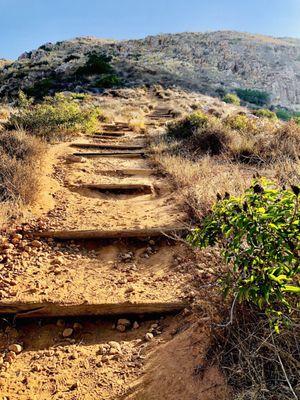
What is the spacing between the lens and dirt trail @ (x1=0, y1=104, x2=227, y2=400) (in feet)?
8.21

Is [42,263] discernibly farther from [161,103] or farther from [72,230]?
[161,103]

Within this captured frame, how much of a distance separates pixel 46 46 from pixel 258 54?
3358 centimetres

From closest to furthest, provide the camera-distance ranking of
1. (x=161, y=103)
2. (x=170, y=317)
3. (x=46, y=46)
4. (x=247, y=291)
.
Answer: (x=247, y=291)
(x=170, y=317)
(x=161, y=103)
(x=46, y=46)

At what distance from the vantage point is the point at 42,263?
385cm

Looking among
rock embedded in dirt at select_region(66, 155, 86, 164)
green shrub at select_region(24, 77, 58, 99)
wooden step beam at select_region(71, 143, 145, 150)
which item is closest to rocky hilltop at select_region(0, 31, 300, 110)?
green shrub at select_region(24, 77, 58, 99)

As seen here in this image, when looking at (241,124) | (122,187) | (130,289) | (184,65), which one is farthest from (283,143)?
(184,65)

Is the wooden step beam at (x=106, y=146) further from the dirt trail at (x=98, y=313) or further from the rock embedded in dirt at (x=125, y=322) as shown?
the rock embedded in dirt at (x=125, y=322)

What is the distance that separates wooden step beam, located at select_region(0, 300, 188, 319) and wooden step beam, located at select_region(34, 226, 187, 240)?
1.24 meters

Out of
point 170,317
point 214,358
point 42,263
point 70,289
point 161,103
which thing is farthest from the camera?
point 161,103

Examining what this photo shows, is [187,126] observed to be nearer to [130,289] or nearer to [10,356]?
[130,289]

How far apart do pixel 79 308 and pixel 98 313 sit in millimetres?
165

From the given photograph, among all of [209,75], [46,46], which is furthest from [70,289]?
[46,46]

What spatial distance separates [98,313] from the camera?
317cm

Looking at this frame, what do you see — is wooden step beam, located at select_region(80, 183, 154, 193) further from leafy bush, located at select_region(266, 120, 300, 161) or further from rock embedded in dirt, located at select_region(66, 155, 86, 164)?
leafy bush, located at select_region(266, 120, 300, 161)
